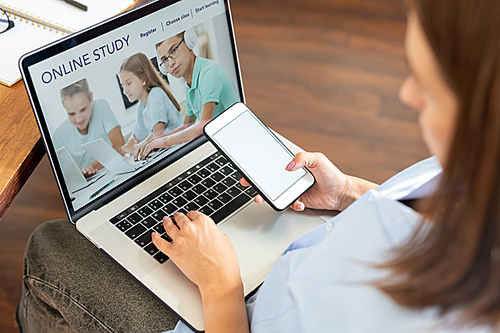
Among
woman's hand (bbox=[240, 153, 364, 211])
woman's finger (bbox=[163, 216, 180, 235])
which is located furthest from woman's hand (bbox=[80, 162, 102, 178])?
woman's hand (bbox=[240, 153, 364, 211])

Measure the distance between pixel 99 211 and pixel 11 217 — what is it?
94cm

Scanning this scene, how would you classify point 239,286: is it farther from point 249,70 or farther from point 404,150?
point 249,70

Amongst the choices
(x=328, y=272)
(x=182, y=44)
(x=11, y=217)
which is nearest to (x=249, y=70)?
(x=11, y=217)

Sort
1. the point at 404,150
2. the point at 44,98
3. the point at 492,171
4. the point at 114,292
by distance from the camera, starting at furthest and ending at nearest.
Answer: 1. the point at 404,150
2. the point at 114,292
3. the point at 44,98
4. the point at 492,171

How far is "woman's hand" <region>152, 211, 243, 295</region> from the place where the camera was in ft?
2.07

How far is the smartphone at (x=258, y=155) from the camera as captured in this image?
0.73m

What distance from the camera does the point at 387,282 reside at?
39 cm

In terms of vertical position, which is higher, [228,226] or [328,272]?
[328,272]

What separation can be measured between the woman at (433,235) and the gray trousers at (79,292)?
0.76ft

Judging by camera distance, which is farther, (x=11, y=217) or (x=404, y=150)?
(x=404, y=150)

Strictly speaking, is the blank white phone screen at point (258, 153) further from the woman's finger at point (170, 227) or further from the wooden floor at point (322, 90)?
the wooden floor at point (322, 90)

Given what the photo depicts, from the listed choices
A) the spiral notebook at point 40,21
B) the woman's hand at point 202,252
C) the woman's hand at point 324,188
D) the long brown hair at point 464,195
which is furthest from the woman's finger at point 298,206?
the spiral notebook at point 40,21

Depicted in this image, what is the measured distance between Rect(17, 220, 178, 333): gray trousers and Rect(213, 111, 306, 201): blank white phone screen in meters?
0.27

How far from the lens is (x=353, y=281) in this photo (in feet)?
1.36
